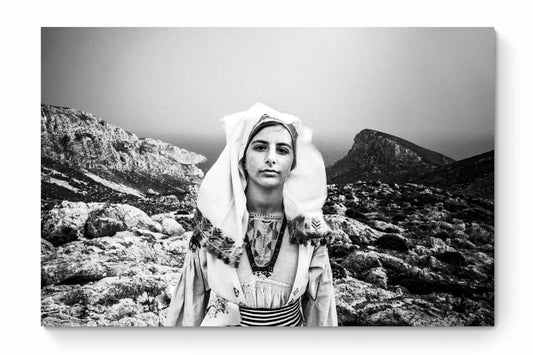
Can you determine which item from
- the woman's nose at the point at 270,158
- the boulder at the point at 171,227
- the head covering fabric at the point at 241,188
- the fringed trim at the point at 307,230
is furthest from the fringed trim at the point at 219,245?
the woman's nose at the point at 270,158

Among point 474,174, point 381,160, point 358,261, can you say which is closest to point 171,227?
point 358,261

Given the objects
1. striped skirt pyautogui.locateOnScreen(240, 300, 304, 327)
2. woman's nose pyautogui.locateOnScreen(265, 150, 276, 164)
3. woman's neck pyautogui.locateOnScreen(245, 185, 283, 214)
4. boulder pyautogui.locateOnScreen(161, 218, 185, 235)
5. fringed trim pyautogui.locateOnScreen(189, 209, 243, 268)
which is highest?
woman's nose pyautogui.locateOnScreen(265, 150, 276, 164)

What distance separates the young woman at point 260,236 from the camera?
253 centimetres

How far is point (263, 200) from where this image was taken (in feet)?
8.39

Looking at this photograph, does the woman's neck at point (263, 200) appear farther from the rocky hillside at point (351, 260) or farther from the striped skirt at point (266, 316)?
the striped skirt at point (266, 316)

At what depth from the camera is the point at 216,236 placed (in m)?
2.53

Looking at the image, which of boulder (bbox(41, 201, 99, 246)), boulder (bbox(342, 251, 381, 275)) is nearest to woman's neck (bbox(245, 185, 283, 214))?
boulder (bbox(342, 251, 381, 275))

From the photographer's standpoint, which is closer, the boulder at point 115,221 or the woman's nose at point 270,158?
the woman's nose at point 270,158

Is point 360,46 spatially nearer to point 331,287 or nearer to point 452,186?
point 452,186

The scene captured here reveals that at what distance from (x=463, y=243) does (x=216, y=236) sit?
0.99m

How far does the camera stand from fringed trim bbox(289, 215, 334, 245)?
8.39 feet

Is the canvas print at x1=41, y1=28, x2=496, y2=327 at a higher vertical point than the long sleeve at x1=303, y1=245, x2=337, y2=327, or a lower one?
higher

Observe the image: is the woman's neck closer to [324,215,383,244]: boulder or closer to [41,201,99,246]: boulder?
[324,215,383,244]: boulder

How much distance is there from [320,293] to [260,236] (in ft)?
1.09
